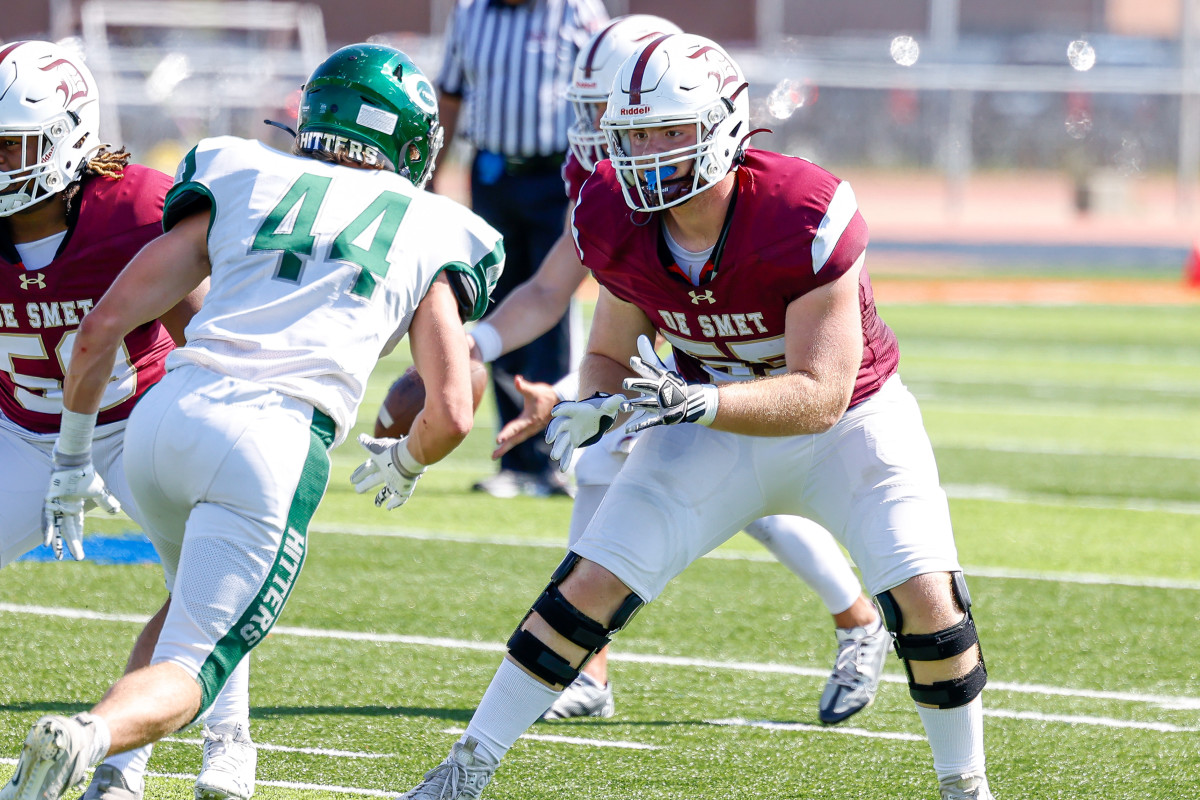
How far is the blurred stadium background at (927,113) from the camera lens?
19719mm

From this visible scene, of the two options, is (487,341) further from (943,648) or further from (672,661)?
(943,648)

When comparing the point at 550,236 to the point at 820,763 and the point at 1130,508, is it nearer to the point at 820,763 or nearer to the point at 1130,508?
the point at 1130,508

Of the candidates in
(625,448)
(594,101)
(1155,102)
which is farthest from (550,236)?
(1155,102)

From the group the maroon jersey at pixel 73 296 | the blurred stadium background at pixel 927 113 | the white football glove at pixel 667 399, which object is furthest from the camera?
the blurred stadium background at pixel 927 113

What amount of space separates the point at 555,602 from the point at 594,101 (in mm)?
1655

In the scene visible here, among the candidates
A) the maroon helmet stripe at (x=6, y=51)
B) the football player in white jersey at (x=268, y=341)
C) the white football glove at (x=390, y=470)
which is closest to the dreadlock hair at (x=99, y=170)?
the maroon helmet stripe at (x=6, y=51)

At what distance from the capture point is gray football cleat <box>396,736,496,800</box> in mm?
3074

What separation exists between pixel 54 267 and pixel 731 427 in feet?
4.72

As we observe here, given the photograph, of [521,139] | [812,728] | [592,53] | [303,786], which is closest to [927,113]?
[521,139]

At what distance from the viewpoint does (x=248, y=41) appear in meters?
22.7

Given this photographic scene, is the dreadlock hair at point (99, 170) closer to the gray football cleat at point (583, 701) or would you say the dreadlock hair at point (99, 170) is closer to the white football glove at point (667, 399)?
the white football glove at point (667, 399)

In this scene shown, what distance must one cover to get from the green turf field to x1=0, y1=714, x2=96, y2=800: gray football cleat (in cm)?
87

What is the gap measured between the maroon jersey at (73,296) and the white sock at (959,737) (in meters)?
1.79

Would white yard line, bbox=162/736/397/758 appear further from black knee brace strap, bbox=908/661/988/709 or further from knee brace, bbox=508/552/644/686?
black knee brace strap, bbox=908/661/988/709
